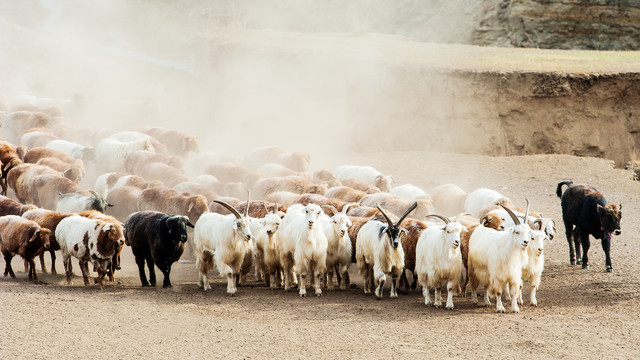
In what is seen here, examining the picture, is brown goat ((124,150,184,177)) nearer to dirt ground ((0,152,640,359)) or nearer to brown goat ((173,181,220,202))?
brown goat ((173,181,220,202))

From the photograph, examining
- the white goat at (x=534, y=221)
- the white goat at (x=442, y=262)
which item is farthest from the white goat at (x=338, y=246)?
the white goat at (x=534, y=221)

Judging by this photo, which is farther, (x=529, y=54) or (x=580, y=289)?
(x=529, y=54)

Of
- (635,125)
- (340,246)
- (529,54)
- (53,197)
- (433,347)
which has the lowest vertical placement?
(433,347)

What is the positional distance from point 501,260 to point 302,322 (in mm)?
3245

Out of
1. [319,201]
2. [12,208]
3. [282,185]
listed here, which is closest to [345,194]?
[319,201]

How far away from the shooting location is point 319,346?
9383mm

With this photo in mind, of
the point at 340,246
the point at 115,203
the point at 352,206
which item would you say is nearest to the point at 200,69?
the point at 115,203

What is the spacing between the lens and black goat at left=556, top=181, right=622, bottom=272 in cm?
1294

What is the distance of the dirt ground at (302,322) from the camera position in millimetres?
9180

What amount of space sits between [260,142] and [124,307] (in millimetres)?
18170

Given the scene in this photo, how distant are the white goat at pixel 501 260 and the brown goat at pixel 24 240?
730 cm

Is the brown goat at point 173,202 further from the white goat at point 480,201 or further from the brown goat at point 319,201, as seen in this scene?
the white goat at point 480,201

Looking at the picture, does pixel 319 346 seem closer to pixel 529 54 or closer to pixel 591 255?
pixel 591 255

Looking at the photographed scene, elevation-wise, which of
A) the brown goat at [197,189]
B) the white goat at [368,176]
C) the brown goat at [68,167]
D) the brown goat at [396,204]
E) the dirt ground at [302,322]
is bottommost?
the dirt ground at [302,322]
